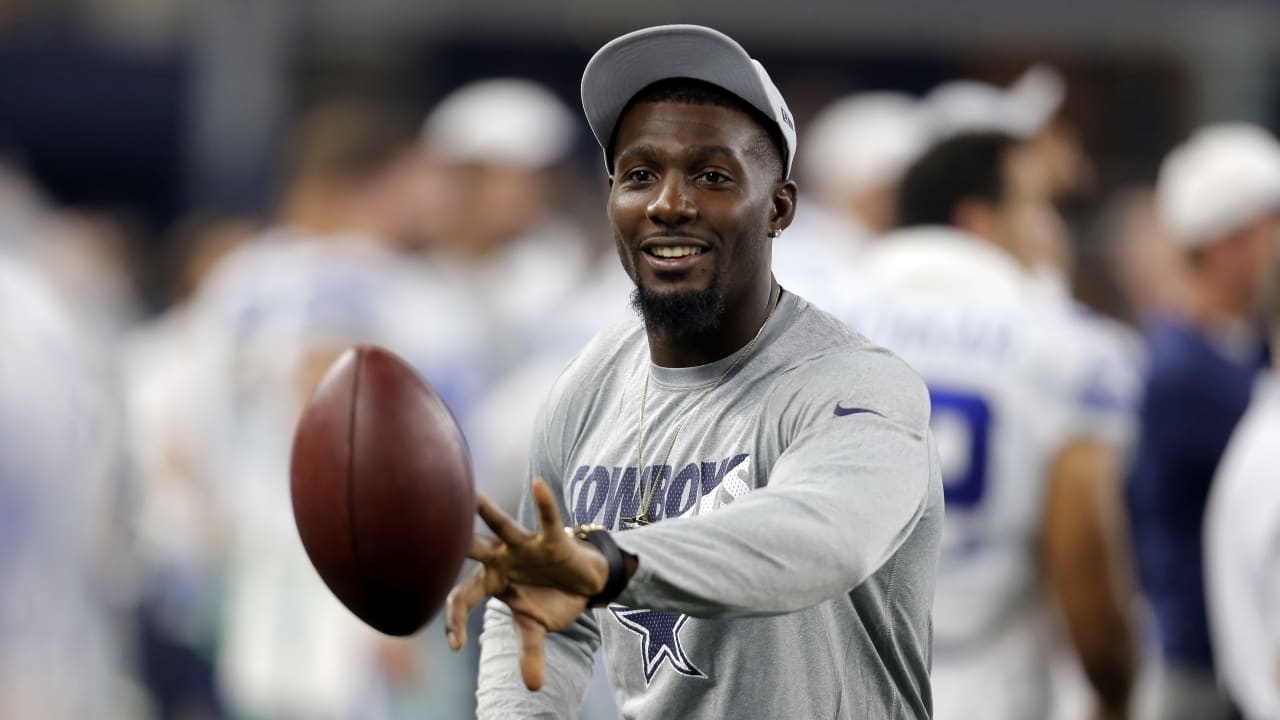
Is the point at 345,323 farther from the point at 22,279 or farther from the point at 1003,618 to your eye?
the point at 1003,618

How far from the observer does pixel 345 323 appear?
23.7 feet

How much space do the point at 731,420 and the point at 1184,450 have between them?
3516 mm

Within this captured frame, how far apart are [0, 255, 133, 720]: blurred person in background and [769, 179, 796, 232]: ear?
11.1ft

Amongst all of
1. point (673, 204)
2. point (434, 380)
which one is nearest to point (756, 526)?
point (673, 204)

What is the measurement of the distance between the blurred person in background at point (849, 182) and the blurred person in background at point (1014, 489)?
6.69 ft

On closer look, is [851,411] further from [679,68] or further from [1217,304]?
[1217,304]

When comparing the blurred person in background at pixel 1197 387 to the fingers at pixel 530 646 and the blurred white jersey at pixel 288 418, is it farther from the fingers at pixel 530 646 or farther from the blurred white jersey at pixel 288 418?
the fingers at pixel 530 646

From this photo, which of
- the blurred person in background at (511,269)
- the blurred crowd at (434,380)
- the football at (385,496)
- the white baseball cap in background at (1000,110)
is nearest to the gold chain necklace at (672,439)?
the football at (385,496)

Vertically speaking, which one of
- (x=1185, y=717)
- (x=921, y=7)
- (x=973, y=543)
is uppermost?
(x=921, y=7)

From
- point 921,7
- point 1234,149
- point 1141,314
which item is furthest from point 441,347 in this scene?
point 921,7

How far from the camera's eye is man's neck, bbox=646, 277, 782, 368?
310 centimetres

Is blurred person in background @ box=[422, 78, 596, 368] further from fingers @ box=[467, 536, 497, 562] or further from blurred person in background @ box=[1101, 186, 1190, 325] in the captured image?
fingers @ box=[467, 536, 497, 562]

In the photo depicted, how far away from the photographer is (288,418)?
731 centimetres

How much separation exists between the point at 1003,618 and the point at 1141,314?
564 centimetres
